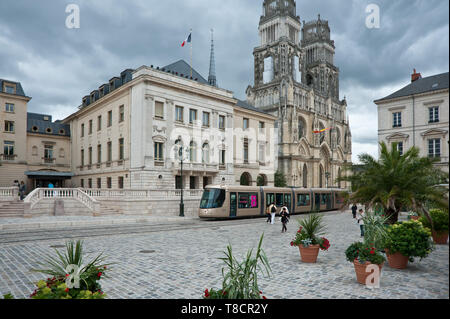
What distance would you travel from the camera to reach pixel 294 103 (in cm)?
7406

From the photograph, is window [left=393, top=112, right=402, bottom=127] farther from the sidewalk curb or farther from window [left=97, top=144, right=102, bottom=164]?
window [left=97, top=144, right=102, bottom=164]

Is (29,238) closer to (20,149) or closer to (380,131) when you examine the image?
(380,131)

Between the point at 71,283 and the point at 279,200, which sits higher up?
the point at 71,283

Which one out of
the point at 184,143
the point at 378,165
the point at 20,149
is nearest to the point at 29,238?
the point at 378,165

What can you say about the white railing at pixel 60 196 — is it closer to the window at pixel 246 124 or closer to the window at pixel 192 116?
the window at pixel 192 116

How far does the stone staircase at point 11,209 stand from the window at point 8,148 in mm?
20714

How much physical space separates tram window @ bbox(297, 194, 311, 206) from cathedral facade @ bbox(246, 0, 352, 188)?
36.4 m

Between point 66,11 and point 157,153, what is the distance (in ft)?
93.4

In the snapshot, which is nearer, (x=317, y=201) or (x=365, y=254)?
(x=365, y=254)

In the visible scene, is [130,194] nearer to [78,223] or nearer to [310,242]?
[78,223]

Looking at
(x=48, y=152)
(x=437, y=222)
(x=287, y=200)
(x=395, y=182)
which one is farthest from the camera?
(x=48, y=152)

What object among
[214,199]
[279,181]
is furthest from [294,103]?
[214,199]

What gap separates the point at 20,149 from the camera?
42719 mm

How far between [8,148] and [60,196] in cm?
2221
